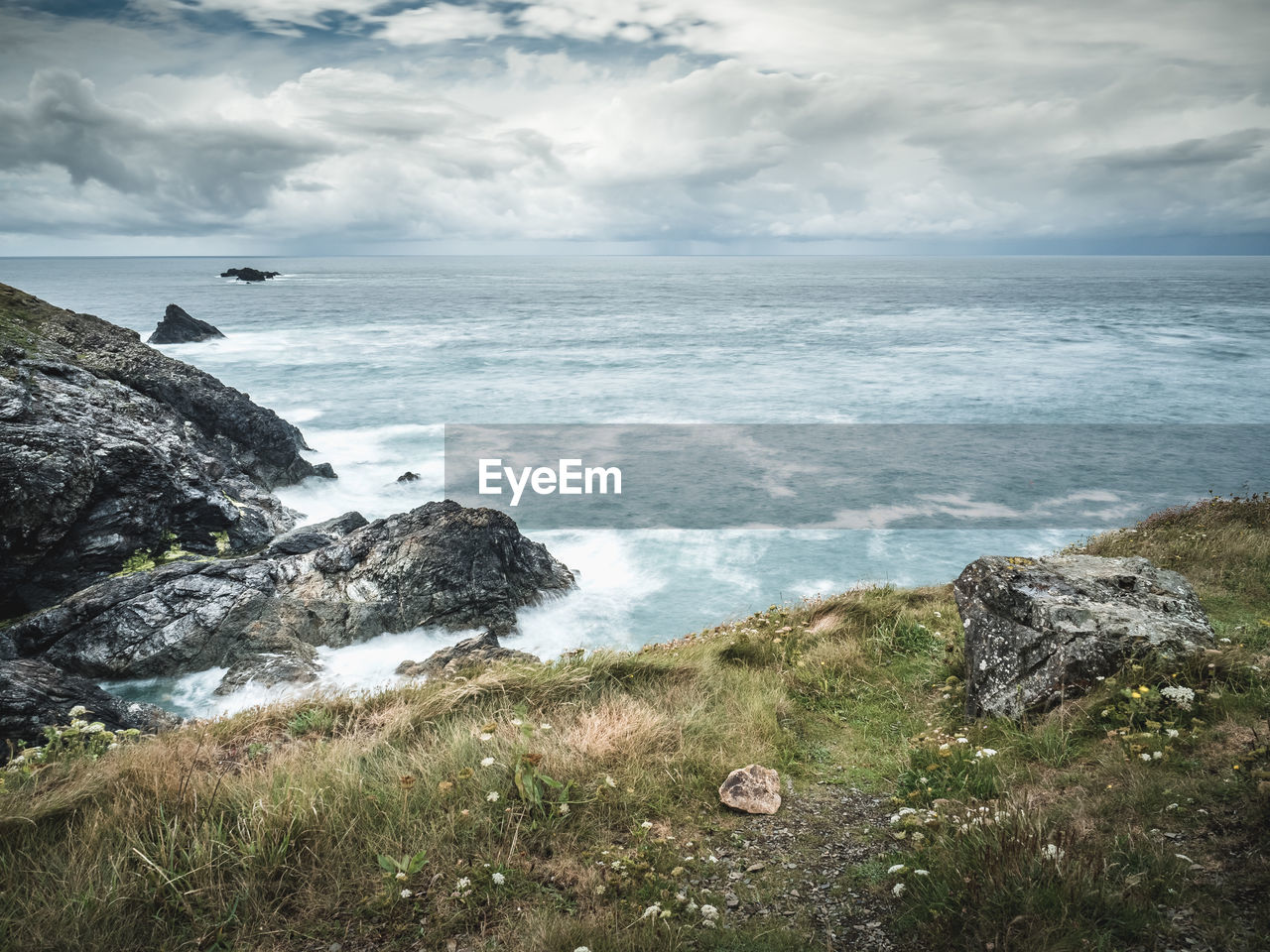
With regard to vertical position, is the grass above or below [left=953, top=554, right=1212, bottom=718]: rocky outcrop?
below

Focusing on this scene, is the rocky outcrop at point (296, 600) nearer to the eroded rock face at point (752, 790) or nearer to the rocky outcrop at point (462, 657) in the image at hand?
the rocky outcrop at point (462, 657)

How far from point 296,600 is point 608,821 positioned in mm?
10671

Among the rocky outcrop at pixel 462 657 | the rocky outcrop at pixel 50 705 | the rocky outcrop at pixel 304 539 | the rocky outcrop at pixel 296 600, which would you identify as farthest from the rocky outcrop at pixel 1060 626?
the rocky outcrop at pixel 304 539

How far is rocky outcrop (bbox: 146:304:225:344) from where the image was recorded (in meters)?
50.8

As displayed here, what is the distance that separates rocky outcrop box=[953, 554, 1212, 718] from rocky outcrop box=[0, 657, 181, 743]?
8443 millimetres

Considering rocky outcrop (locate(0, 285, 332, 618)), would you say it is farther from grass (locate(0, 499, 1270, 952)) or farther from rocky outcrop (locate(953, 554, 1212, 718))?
rocky outcrop (locate(953, 554, 1212, 718))

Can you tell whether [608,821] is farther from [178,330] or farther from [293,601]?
[178,330]

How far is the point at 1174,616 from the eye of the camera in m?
6.10

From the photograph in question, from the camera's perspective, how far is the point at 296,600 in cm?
1340

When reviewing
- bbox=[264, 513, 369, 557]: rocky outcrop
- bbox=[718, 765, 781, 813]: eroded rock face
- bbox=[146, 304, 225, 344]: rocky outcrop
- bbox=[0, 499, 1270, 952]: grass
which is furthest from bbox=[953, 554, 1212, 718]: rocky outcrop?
bbox=[146, 304, 225, 344]: rocky outcrop

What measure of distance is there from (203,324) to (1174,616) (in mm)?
63138

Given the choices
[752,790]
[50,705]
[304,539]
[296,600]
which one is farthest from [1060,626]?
[304,539]

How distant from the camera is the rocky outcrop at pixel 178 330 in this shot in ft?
Answer: 167

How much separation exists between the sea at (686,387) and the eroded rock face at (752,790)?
25.9ft
